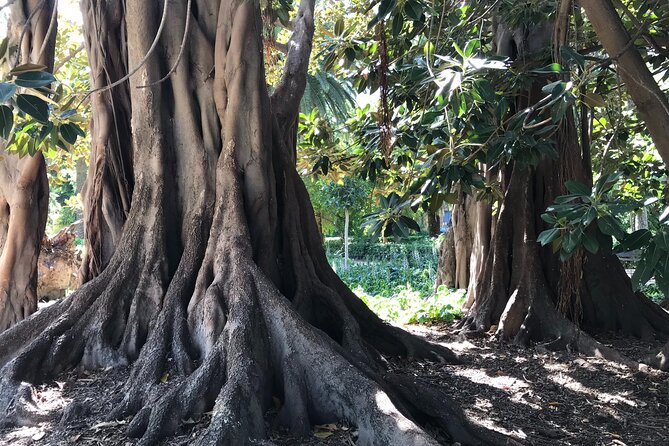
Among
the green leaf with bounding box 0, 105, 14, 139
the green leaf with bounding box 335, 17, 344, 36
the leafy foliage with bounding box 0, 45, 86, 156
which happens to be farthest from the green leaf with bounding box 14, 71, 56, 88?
the green leaf with bounding box 335, 17, 344, 36

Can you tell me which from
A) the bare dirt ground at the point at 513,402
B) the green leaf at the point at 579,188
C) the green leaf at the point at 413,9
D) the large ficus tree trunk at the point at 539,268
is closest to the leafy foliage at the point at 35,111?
the bare dirt ground at the point at 513,402

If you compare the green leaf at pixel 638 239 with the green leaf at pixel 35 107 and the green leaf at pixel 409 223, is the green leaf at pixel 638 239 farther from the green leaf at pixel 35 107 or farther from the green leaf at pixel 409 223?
the green leaf at pixel 35 107

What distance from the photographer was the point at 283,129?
5797mm

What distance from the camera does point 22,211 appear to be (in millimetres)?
5840

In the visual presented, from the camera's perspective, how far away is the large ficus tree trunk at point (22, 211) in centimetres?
577

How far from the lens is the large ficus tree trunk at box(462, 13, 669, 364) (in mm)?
6391

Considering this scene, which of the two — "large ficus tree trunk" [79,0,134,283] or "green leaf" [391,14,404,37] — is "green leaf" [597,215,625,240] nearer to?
"green leaf" [391,14,404,37]

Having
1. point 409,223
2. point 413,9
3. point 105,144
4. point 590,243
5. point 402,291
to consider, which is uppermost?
point 413,9

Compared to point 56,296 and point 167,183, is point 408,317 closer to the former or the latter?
point 167,183

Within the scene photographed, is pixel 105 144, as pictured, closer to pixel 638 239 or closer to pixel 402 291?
pixel 638 239

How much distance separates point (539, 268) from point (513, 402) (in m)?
2.25

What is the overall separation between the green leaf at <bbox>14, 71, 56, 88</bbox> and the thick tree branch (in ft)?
10.9

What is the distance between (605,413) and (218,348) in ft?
8.88

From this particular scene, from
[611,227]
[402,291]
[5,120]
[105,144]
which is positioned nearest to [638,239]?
[611,227]
